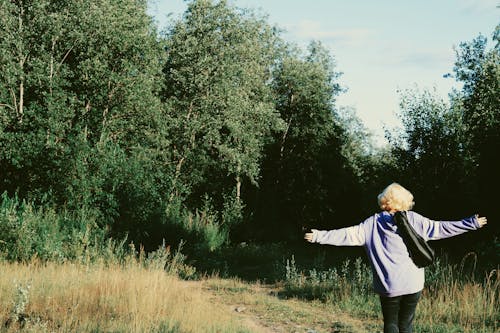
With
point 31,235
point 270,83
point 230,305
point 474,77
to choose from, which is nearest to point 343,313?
point 230,305

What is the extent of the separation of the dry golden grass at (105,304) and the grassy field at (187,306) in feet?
0.04

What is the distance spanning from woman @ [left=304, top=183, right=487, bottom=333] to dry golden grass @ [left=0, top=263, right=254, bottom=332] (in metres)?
2.60

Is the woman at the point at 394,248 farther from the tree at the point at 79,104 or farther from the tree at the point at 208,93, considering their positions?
the tree at the point at 208,93

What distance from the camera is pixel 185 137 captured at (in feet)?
80.1

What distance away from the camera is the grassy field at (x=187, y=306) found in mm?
7047

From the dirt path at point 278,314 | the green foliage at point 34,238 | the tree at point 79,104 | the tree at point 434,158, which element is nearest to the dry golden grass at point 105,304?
the dirt path at point 278,314

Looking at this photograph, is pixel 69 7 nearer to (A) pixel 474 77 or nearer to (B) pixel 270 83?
(B) pixel 270 83

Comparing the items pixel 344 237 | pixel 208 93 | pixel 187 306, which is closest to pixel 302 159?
pixel 208 93

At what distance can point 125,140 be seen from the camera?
2170 centimetres

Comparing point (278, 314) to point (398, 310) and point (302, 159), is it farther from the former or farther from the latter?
point (302, 159)

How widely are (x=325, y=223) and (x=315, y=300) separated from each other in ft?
58.3

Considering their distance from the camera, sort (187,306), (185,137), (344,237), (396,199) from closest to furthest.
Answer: (396,199) < (344,237) < (187,306) < (185,137)

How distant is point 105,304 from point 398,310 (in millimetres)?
4400

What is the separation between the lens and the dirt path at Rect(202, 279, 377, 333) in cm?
855
